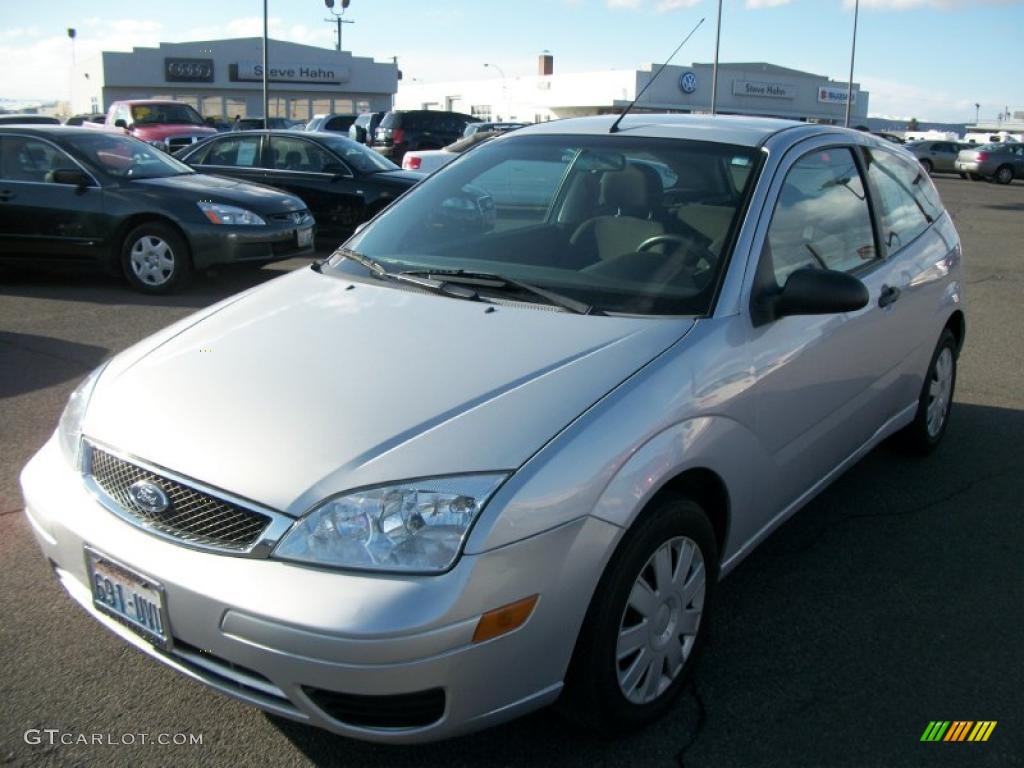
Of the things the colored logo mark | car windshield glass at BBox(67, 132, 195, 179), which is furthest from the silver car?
car windshield glass at BBox(67, 132, 195, 179)

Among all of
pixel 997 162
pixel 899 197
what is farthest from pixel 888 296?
pixel 997 162

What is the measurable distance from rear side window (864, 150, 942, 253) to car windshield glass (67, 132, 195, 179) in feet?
23.4

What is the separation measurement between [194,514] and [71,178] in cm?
768

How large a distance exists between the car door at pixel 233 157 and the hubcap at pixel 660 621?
34.6ft

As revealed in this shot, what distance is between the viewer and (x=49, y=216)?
899 cm

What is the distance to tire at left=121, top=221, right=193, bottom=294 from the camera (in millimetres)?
8961

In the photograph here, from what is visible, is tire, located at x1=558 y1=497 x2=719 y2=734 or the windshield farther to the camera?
the windshield

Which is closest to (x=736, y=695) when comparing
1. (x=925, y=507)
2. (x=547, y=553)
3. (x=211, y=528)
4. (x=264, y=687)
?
(x=547, y=553)

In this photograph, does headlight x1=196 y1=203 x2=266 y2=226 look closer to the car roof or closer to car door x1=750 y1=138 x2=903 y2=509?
the car roof

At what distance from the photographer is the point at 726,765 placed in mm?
2643

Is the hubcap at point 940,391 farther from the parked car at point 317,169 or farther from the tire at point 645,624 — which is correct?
the parked car at point 317,169

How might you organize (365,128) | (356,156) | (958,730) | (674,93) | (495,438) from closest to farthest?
(495,438) < (958,730) < (356,156) < (365,128) < (674,93)

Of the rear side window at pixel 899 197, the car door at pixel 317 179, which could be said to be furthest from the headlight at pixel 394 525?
the car door at pixel 317 179

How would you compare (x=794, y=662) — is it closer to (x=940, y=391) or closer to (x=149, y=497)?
(x=149, y=497)
